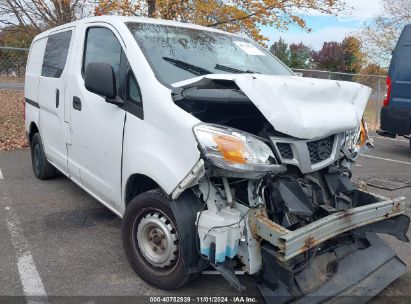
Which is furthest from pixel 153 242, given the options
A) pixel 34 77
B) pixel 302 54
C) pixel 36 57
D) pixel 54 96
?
pixel 302 54

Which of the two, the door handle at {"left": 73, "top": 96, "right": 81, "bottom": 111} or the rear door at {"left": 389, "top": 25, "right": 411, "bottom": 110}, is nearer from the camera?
the door handle at {"left": 73, "top": 96, "right": 81, "bottom": 111}

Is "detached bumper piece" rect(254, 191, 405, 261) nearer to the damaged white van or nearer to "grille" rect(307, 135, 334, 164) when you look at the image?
the damaged white van

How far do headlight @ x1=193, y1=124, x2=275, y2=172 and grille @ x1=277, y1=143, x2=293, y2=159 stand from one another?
0.09 meters

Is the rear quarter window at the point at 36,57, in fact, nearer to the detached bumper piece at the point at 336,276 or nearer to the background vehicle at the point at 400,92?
the detached bumper piece at the point at 336,276

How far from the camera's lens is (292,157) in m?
2.88

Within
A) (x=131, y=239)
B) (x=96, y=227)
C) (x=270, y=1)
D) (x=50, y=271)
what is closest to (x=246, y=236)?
(x=131, y=239)

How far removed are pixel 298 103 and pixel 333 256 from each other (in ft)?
3.71

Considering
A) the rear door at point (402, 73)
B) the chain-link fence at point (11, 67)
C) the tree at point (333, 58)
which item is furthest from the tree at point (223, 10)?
the tree at point (333, 58)

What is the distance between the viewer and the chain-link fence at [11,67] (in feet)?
40.5

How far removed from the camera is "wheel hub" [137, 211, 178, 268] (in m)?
3.00

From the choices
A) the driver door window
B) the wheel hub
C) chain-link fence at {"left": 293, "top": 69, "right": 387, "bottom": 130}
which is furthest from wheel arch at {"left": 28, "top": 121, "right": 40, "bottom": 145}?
chain-link fence at {"left": 293, "top": 69, "right": 387, "bottom": 130}

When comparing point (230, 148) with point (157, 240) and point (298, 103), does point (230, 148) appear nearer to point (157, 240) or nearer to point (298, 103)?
point (298, 103)

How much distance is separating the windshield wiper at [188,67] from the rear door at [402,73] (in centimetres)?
615

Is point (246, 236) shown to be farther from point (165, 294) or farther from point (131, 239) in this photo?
point (131, 239)
